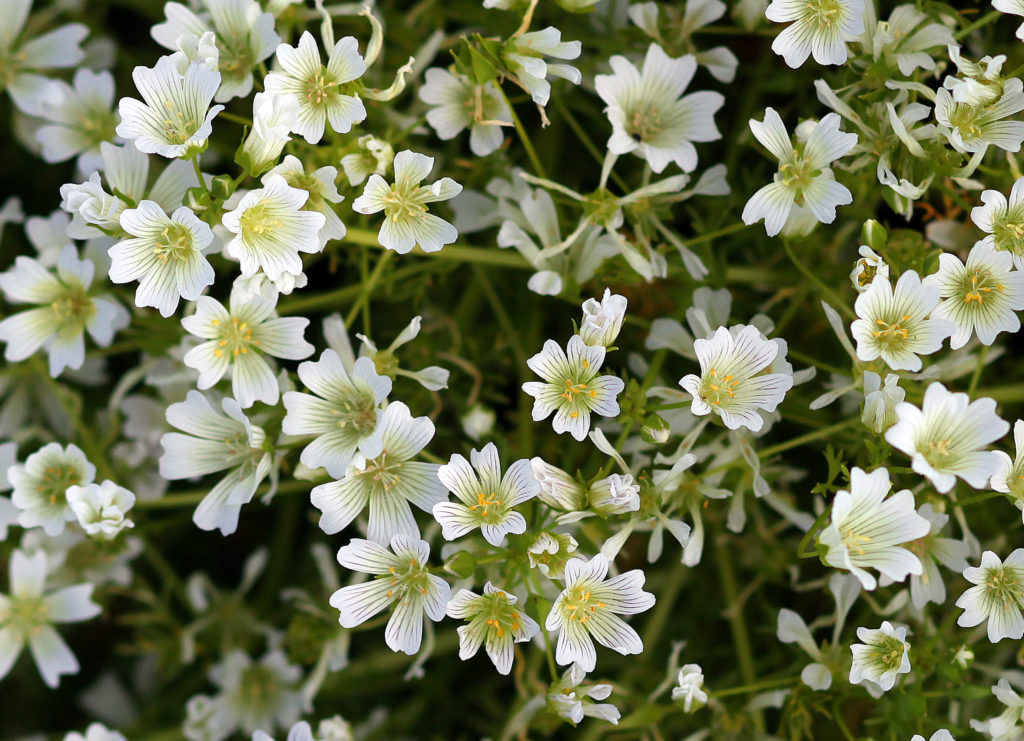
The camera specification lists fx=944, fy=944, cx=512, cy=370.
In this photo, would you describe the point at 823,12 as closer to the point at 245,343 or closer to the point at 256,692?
the point at 245,343

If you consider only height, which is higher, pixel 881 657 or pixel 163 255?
pixel 163 255

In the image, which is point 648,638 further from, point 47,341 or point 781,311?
point 47,341

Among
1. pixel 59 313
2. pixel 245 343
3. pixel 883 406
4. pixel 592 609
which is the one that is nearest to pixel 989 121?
pixel 883 406

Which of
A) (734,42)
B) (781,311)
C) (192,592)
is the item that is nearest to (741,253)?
(781,311)

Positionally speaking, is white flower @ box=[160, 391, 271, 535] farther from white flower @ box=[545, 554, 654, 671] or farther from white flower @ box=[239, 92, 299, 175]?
white flower @ box=[545, 554, 654, 671]

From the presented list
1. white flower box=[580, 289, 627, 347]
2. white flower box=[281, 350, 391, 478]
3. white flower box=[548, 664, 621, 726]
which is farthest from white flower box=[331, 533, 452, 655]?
white flower box=[580, 289, 627, 347]

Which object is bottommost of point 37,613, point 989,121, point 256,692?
point 256,692

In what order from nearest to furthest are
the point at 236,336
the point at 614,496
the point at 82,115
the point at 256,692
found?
the point at 614,496 → the point at 236,336 → the point at 82,115 → the point at 256,692

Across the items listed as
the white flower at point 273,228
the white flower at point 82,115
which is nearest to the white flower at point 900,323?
Answer: the white flower at point 273,228
